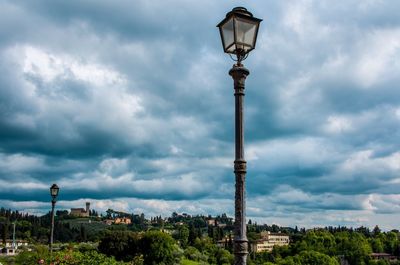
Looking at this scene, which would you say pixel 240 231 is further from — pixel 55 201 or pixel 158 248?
pixel 158 248

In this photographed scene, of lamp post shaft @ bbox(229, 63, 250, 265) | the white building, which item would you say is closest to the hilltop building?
the white building

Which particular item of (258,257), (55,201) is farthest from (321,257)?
(55,201)

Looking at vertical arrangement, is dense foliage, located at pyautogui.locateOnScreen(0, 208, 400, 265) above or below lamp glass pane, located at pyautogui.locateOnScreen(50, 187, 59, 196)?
below

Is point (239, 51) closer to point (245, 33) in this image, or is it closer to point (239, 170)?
point (245, 33)

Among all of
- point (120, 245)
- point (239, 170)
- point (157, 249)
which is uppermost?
point (239, 170)

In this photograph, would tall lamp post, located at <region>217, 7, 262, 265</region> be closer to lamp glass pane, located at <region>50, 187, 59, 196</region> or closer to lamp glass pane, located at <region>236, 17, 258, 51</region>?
lamp glass pane, located at <region>236, 17, 258, 51</region>

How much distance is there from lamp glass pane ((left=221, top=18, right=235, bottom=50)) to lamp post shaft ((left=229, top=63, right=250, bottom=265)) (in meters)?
0.40

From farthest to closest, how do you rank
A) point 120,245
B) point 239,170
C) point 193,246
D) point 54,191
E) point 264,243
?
1. point 264,243
2. point 193,246
3. point 120,245
4. point 54,191
5. point 239,170

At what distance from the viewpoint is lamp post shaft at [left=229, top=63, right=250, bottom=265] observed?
589 centimetres

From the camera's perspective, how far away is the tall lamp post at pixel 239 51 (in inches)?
235

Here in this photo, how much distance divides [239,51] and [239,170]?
5.15 feet

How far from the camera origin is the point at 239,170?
6.14 metres

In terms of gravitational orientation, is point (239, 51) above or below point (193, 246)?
above

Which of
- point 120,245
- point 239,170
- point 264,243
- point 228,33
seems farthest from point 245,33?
point 264,243
